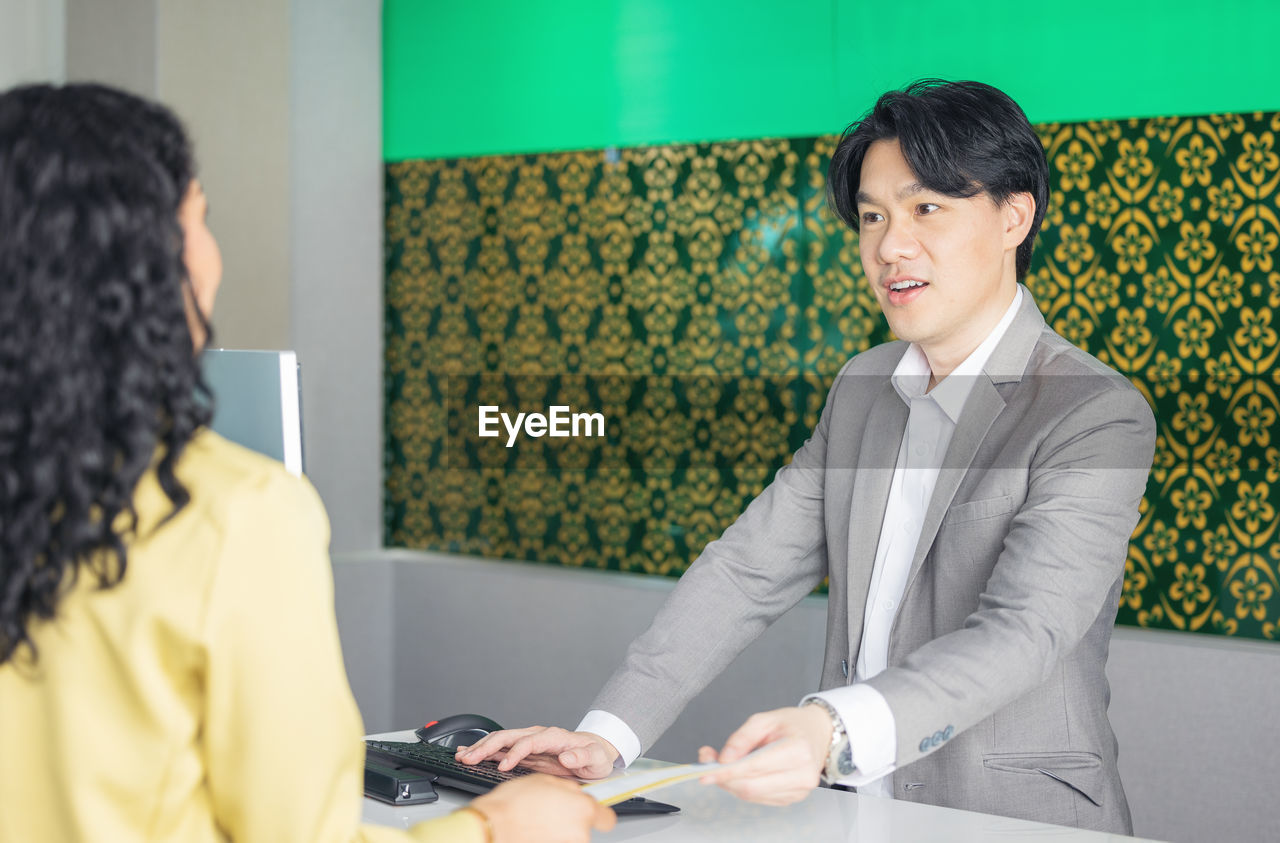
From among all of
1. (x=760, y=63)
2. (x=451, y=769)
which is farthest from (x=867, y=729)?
(x=760, y=63)

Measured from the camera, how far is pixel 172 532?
926 mm

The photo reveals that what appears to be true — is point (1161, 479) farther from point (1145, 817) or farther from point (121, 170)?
point (121, 170)

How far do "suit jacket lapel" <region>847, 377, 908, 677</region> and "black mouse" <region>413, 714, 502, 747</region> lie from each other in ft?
2.05

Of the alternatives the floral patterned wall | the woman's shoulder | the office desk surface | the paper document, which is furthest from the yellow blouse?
the floral patterned wall

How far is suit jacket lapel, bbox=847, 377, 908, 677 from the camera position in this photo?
210 centimetres

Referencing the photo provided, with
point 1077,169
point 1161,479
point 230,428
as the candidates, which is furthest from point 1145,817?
point 230,428

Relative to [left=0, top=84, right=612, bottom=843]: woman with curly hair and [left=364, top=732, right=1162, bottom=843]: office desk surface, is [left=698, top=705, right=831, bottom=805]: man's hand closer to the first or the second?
[left=364, top=732, right=1162, bottom=843]: office desk surface

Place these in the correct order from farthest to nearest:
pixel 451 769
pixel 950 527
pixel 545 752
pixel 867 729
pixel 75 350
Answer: pixel 950 527 → pixel 545 752 → pixel 451 769 → pixel 867 729 → pixel 75 350

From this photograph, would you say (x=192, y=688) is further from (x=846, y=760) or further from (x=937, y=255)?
(x=937, y=255)

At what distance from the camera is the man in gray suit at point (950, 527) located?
1.75 metres

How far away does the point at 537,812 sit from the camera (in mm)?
1156

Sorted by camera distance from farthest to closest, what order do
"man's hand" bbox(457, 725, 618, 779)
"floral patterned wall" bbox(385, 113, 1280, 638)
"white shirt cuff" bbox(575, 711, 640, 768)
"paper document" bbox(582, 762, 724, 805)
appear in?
"floral patterned wall" bbox(385, 113, 1280, 638)
"white shirt cuff" bbox(575, 711, 640, 768)
"man's hand" bbox(457, 725, 618, 779)
"paper document" bbox(582, 762, 724, 805)

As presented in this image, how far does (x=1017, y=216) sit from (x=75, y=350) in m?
1.62

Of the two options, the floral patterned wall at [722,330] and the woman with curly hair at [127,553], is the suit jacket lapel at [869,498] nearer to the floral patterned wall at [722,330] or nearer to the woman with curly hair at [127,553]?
the woman with curly hair at [127,553]
